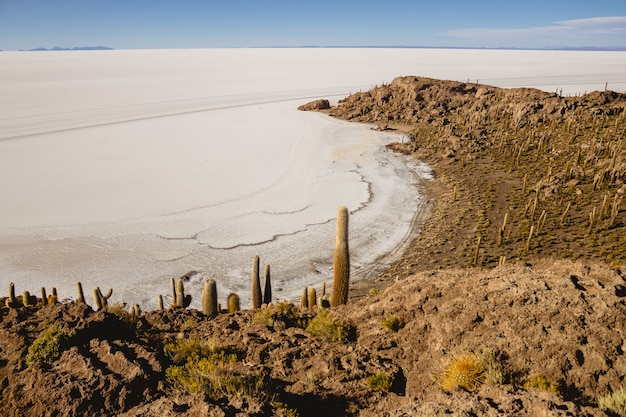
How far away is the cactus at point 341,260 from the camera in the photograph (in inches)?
472

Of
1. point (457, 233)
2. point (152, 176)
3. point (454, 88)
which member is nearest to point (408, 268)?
point (457, 233)

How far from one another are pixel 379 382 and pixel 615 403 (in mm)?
3020

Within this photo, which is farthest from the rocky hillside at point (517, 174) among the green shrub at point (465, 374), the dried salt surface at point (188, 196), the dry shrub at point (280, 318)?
the green shrub at point (465, 374)

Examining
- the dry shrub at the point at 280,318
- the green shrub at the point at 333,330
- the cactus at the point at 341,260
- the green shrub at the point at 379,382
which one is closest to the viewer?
the green shrub at the point at 379,382

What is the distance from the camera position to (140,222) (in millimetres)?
22375

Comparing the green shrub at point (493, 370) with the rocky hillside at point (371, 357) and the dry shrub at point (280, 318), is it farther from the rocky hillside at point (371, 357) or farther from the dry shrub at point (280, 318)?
the dry shrub at point (280, 318)

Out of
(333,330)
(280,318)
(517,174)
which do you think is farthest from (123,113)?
(333,330)

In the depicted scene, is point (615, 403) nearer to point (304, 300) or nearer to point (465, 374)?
point (465, 374)

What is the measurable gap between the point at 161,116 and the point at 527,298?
178 feet

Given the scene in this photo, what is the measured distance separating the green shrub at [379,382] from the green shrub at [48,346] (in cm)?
502

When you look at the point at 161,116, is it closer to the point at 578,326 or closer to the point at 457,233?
the point at 457,233

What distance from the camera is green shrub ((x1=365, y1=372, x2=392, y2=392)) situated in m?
6.35

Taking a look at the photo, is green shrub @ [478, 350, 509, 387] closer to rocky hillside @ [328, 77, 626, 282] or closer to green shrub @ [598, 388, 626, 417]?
green shrub @ [598, 388, 626, 417]

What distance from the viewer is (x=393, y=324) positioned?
820 cm
